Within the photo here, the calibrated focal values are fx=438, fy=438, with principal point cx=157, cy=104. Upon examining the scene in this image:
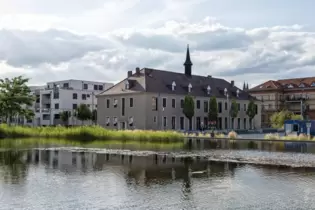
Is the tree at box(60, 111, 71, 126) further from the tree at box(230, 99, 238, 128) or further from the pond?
the pond

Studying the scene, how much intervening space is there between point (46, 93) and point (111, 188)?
8748 cm

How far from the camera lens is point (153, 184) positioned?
15.9m

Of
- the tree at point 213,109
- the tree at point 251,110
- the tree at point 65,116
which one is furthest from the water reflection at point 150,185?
the tree at point 65,116

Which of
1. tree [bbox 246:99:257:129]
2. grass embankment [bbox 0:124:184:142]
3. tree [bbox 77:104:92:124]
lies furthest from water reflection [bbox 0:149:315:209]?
tree [bbox 77:104:92:124]

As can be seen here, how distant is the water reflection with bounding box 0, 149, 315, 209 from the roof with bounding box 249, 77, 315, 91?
82.7 meters

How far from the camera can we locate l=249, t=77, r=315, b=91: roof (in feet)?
329

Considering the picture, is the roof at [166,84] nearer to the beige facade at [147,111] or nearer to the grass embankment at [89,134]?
the beige facade at [147,111]

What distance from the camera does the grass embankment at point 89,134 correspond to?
44000 millimetres

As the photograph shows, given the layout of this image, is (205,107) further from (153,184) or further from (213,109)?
(153,184)

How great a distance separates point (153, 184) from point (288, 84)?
9338cm

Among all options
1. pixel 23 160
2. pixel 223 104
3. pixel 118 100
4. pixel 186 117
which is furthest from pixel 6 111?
pixel 23 160

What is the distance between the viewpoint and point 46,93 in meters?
99.2

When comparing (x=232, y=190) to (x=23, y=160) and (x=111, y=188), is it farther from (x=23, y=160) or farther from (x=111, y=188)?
(x=23, y=160)

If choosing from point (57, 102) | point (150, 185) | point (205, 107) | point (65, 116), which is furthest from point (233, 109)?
point (150, 185)
